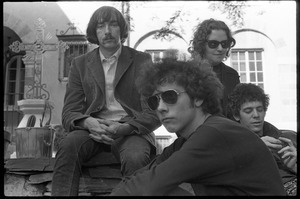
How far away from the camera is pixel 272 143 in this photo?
10.4 ft

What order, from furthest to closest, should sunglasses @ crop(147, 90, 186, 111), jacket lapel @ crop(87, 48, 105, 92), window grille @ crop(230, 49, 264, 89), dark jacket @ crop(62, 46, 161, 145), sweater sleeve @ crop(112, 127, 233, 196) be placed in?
window grille @ crop(230, 49, 264, 89) → jacket lapel @ crop(87, 48, 105, 92) → dark jacket @ crop(62, 46, 161, 145) → sunglasses @ crop(147, 90, 186, 111) → sweater sleeve @ crop(112, 127, 233, 196)

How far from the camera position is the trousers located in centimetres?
301

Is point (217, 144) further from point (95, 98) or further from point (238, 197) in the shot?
point (95, 98)

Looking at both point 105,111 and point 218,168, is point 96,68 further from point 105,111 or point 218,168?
point 218,168

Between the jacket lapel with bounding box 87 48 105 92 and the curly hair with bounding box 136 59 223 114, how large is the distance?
105 cm

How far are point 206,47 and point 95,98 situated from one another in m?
0.93

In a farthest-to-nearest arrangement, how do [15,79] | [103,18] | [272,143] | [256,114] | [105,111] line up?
[15,79], [103,18], [105,111], [256,114], [272,143]

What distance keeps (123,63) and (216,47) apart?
713 mm

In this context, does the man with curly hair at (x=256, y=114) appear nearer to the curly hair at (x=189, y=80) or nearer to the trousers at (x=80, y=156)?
the trousers at (x=80, y=156)

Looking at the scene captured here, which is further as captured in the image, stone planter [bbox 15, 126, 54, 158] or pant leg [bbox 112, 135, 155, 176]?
stone planter [bbox 15, 126, 54, 158]

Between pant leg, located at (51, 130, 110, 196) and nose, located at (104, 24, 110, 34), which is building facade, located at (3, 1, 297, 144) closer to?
nose, located at (104, 24, 110, 34)

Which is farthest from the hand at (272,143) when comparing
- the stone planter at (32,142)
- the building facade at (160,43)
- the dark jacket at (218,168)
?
the building facade at (160,43)

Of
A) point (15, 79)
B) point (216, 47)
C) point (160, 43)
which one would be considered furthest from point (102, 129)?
point (15, 79)

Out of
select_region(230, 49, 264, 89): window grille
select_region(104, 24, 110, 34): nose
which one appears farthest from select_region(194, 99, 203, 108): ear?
select_region(230, 49, 264, 89): window grille
